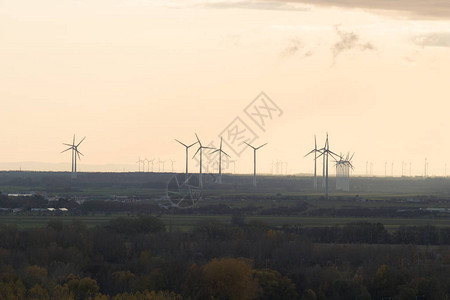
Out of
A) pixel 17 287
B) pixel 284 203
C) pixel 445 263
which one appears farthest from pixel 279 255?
pixel 284 203

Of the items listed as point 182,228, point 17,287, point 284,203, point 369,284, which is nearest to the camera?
point 17,287

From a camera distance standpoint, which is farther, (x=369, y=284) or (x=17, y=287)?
(x=369, y=284)

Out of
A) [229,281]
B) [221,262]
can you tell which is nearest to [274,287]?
[229,281]

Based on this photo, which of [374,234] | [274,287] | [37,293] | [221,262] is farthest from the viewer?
[374,234]

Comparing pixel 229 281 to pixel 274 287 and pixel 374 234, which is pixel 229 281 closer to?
pixel 274 287

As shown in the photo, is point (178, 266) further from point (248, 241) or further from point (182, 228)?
point (182, 228)

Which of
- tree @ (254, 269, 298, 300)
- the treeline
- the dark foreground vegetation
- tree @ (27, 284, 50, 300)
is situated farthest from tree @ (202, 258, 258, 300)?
the treeline

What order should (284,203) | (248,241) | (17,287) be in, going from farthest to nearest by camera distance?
(284,203)
(248,241)
(17,287)
